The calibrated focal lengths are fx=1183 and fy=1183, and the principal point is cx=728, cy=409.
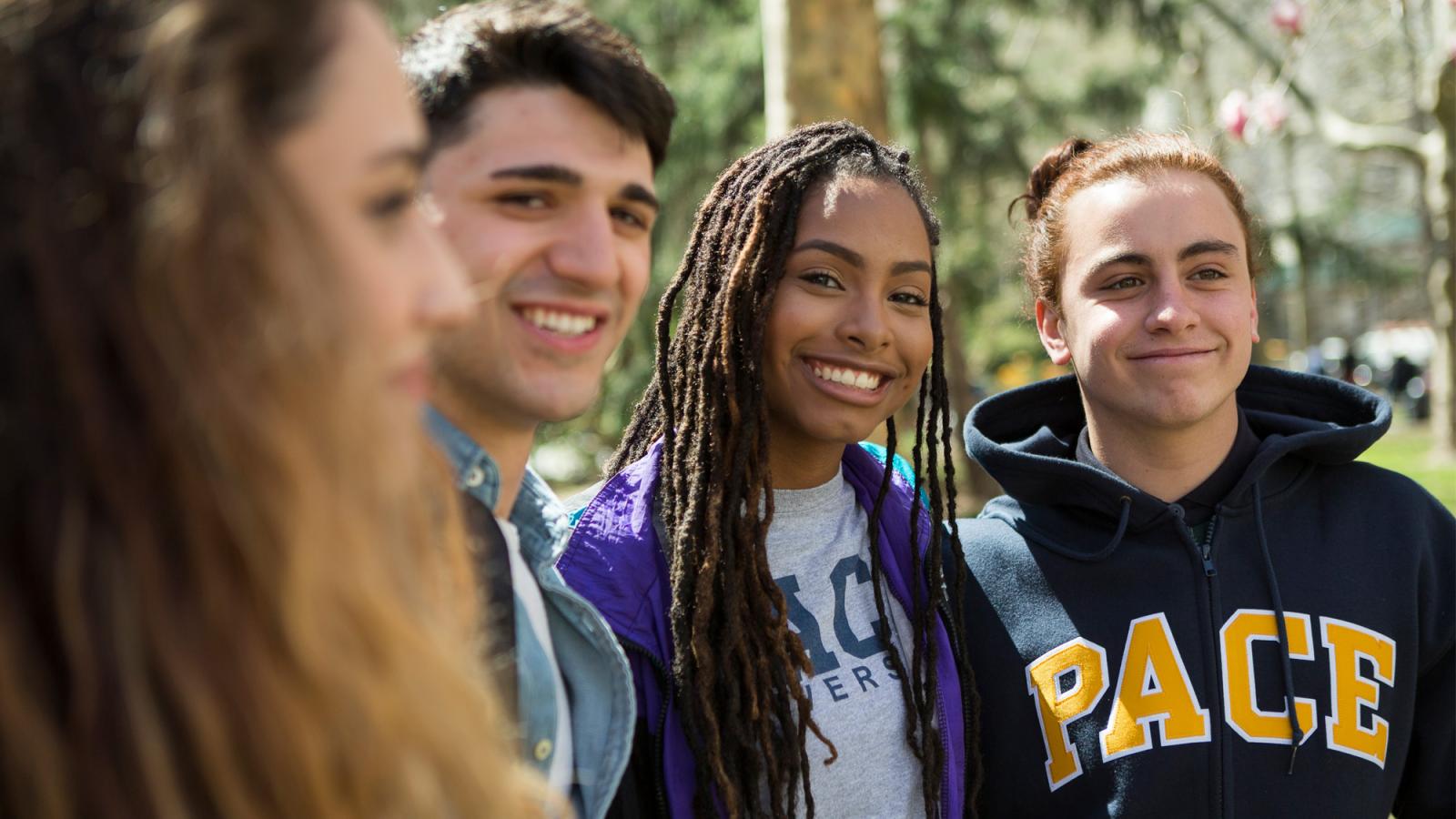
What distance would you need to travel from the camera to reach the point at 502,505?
2012 mm

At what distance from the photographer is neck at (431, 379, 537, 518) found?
1938mm

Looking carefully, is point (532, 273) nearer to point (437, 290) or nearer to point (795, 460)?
point (437, 290)

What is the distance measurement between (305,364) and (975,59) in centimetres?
1077

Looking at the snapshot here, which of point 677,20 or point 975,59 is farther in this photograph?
point 975,59

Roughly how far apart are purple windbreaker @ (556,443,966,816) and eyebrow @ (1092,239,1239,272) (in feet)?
2.80

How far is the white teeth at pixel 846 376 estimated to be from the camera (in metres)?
2.63

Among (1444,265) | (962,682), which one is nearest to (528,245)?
(962,682)

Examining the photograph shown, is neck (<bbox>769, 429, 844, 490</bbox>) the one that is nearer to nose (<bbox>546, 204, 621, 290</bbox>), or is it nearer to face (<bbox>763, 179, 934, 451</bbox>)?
face (<bbox>763, 179, 934, 451</bbox>)

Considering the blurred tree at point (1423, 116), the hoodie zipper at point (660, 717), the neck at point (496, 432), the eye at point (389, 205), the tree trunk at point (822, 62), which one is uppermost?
the blurred tree at point (1423, 116)

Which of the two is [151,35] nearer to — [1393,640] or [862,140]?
[862,140]

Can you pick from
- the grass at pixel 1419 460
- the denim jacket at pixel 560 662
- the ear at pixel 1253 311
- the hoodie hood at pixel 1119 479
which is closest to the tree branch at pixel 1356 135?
the grass at pixel 1419 460

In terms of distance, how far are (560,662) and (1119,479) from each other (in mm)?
1487

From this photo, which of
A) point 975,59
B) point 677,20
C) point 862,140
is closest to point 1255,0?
point 975,59

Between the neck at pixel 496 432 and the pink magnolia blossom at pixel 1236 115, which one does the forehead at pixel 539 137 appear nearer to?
the neck at pixel 496 432
